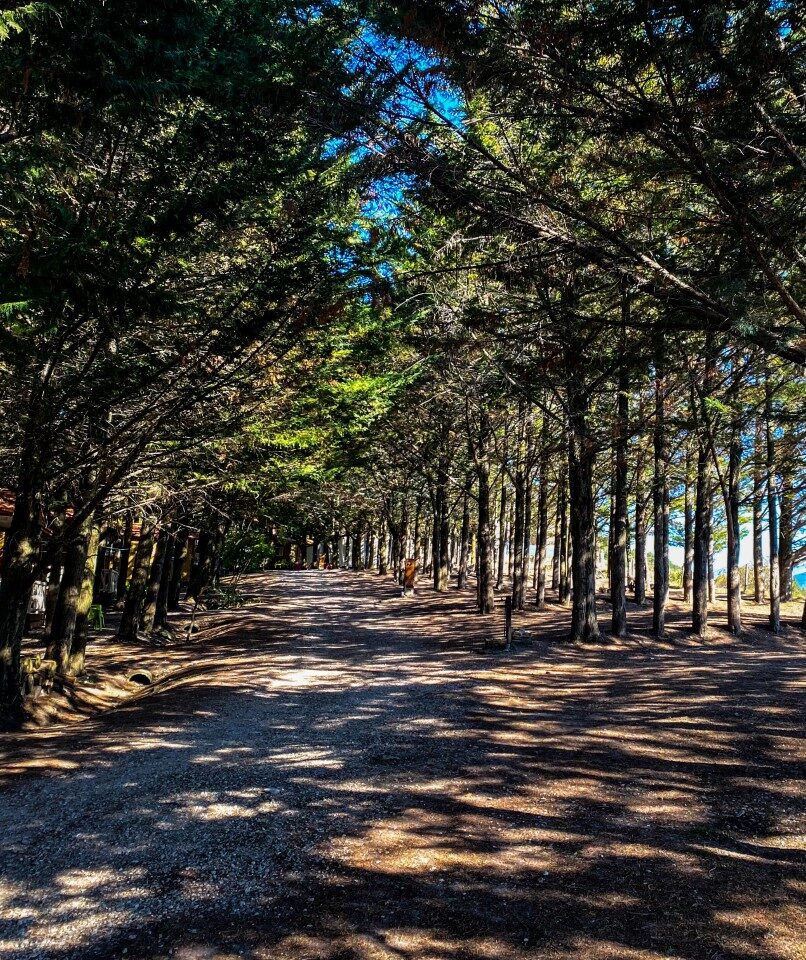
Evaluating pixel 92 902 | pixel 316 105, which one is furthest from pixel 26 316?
pixel 92 902

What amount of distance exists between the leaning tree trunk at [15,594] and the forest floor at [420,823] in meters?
0.78

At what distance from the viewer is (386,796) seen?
7359 mm

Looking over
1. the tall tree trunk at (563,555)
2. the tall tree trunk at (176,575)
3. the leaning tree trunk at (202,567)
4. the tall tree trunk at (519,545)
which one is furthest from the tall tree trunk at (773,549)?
the tall tree trunk at (176,575)

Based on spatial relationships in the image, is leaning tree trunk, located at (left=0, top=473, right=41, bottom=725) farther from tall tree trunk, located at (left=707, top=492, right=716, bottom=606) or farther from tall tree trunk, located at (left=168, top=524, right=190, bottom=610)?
tall tree trunk, located at (left=168, top=524, right=190, bottom=610)

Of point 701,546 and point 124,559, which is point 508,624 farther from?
point 124,559

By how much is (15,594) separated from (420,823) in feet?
26.6

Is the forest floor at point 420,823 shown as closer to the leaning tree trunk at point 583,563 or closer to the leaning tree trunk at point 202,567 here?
the leaning tree trunk at point 583,563

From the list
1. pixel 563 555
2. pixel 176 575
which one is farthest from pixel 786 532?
pixel 176 575

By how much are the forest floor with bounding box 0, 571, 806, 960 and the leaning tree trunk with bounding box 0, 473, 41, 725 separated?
0.78 metres

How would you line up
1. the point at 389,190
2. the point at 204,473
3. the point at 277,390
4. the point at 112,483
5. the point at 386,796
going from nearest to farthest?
the point at 386,796 < the point at 389,190 < the point at 112,483 < the point at 277,390 < the point at 204,473

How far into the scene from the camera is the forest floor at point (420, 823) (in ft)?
15.5

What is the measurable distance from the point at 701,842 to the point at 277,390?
9878mm

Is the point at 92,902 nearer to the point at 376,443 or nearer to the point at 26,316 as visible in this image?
the point at 26,316

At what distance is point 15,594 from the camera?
1153 centimetres
